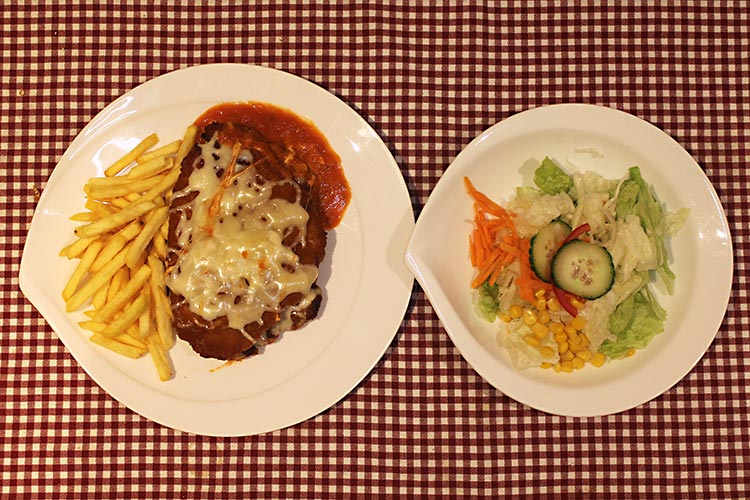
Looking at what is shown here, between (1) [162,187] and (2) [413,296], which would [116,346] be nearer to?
(1) [162,187]

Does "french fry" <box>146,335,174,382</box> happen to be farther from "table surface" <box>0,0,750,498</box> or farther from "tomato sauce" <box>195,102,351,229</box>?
"tomato sauce" <box>195,102,351,229</box>

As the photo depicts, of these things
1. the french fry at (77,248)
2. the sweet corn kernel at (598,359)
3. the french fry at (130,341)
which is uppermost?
the french fry at (77,248)

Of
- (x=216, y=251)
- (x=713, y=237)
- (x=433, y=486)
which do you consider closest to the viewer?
(x=216, y=251)

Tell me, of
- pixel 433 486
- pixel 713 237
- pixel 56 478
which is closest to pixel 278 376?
pixel 433 486

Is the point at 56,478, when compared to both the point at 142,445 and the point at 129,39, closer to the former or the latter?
the point at 142,445

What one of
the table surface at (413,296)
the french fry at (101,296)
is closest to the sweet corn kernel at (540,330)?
the table surface at (413,296)

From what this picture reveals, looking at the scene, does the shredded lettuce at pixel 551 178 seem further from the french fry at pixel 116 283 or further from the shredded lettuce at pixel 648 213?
the french fry at pixel 116 283

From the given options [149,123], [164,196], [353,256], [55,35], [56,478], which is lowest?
[56,478]
